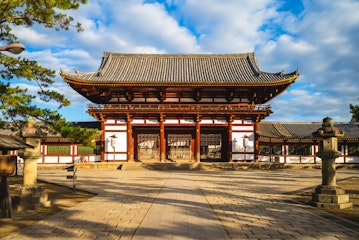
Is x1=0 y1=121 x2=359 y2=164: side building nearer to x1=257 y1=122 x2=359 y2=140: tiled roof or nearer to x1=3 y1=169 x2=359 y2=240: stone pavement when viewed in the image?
x1=257 y1=122 x2=359 y2=140: tiled roof

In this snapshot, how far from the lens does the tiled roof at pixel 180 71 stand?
83.7 ft

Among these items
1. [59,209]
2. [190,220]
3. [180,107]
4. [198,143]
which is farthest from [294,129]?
[59,209]

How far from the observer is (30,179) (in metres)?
10.3

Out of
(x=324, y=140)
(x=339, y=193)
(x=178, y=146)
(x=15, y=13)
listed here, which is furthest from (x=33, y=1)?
(x=178, y=146)

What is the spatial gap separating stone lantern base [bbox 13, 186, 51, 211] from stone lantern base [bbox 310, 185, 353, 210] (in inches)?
372

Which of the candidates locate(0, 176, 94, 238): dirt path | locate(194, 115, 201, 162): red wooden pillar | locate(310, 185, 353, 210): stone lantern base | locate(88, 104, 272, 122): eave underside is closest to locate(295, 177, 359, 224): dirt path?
locate(310, 185, 353, 210): stone lantern base

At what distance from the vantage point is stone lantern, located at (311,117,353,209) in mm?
9531

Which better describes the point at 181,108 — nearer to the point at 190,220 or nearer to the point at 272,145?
the point at 272,145

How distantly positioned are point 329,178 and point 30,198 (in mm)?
10542

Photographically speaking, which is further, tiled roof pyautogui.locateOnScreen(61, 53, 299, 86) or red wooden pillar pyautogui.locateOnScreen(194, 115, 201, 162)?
red wooden pillar pyautogui.locateOnScreen(194, 115, 201, 162)

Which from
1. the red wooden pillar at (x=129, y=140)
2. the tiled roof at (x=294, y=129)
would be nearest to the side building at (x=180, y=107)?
the red wooden pillar at (x=129, y=140)

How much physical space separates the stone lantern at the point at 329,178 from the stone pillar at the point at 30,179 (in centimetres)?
959

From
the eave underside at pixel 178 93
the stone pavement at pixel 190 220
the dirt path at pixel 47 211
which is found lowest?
the dirt path at pixel 47 211

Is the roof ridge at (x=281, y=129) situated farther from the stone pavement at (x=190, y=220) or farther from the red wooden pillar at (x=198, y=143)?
the stone pavement at (x=190, y=220)
